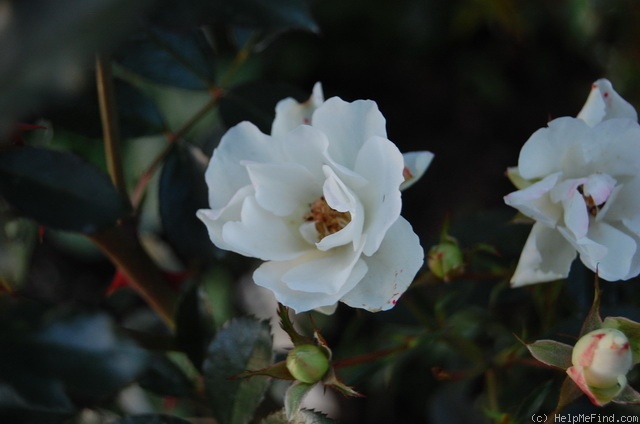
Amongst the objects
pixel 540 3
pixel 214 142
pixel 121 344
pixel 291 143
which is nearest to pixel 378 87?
pixel 540 3

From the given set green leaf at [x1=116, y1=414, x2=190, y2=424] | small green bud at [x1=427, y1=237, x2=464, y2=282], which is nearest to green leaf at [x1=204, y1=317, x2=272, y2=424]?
green leaf at [x1=116, y1=414, x2=190, y2=424]

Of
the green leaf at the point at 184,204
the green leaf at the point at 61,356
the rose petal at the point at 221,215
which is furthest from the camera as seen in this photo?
the green leaf at the point at 184,204

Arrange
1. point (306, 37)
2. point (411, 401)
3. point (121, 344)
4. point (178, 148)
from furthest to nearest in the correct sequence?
1. point (306, 37)
2. point (411, 401)
3. point (178, 148)
4. point (121, 344)

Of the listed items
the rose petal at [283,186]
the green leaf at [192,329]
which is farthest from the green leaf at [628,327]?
the green leaf at [192,329]

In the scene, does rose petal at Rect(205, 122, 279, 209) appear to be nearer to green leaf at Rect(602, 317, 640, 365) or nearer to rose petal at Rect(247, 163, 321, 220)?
rose petal at Rect(247, 163, 321, 220)

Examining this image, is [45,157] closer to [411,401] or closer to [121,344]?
[121,344]

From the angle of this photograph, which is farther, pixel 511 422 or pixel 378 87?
pixel 378 87

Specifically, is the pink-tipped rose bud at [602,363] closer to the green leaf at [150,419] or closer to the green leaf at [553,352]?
the green leaf at [553,352]
